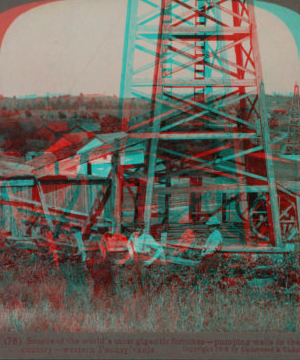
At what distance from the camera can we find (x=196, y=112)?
6.21 meters

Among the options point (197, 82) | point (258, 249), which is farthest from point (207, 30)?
point (258, 249)

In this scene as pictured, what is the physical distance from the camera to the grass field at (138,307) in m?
3.33

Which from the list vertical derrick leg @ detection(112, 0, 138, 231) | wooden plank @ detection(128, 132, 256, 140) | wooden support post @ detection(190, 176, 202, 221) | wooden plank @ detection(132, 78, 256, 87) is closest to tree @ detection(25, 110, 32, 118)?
vertical derrick leg @ detection(112, 0, 138, 231)

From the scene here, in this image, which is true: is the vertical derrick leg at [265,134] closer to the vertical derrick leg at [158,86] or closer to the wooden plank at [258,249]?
the wooden plank at [258,249]

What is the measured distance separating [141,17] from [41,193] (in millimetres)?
2998

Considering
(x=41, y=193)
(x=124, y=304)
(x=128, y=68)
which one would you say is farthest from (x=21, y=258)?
(x=128, y=68)

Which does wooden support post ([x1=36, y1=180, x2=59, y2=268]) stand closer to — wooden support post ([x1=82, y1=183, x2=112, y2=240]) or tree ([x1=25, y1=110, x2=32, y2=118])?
wooden support post ([x1=82, y1=183, x2=112, y2=240])

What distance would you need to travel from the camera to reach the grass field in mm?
3328

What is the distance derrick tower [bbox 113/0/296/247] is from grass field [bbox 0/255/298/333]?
1264mm

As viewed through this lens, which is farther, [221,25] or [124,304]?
[221,25]

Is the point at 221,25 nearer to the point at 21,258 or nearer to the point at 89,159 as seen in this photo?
the point at 89,159

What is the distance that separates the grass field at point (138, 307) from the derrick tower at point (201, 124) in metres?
1.26
